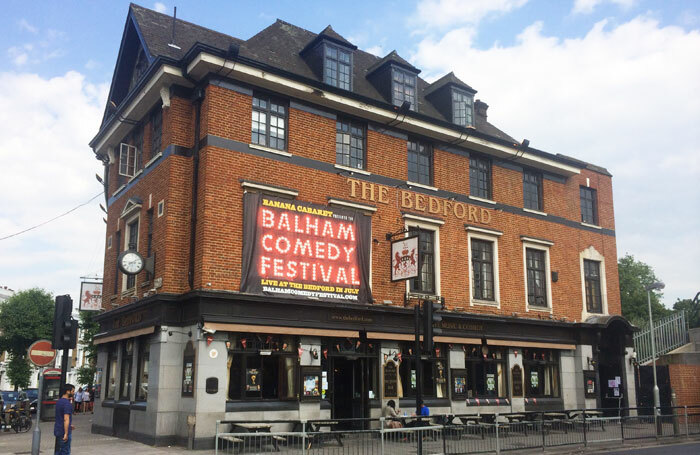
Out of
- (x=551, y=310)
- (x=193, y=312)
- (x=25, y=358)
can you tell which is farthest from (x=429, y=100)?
(x=25, y=358)

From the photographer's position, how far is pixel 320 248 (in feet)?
63.8

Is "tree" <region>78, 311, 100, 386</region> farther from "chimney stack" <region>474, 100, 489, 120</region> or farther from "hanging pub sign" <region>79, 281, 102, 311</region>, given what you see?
"chimney stack" <region>474, 100, 489, 120</region>

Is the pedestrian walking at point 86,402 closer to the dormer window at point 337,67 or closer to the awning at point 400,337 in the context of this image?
the awning at point 400,337

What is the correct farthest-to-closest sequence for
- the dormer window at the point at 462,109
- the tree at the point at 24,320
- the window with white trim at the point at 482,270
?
the tree at the point at 24,320
the dormer window at the point at 462,109
the window with white trim at the point at 482,270

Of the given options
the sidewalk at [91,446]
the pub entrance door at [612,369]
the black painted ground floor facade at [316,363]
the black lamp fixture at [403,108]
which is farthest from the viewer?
the pub entrance door at [612,369]

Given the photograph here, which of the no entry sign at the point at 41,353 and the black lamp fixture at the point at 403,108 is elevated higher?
the black lamp fixture at the point at 403,108

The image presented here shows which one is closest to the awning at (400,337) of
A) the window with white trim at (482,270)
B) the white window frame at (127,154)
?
the window with white trim at (482,270)

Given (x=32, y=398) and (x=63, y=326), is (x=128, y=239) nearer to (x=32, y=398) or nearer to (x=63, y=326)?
(x=63, y=326)

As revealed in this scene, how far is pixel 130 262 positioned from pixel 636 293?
55.7m

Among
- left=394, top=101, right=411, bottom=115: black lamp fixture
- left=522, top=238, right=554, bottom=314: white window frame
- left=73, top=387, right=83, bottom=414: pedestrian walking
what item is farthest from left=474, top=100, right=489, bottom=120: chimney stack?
left=73, top=387, right=83, bottom=414: pedestrian walking

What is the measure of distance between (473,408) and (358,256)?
6988mm

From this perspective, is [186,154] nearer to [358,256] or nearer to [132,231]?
[132,231]

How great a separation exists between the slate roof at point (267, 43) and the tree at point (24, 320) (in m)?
37.8

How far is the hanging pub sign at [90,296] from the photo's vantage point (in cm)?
2392
